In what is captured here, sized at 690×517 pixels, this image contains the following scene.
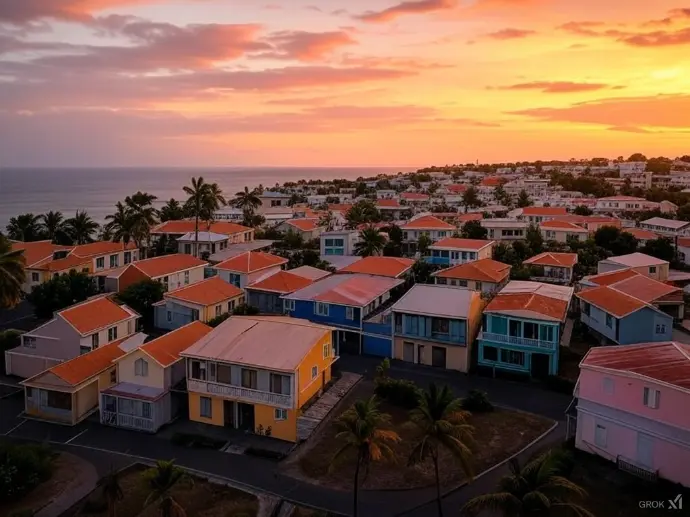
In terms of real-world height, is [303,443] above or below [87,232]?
below

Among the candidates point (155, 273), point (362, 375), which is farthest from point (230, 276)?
point (362, 375)

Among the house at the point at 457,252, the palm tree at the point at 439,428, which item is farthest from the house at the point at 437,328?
the house at the point at 457,252

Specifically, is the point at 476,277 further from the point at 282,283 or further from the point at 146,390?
the point at 146,390

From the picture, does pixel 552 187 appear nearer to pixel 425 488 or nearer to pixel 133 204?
pixel 133 204

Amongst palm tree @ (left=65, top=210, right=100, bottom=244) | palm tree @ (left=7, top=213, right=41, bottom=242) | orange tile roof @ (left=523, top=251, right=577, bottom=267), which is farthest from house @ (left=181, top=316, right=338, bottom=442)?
palm tree @ (left=7, top=213, right=41, bottom=242)

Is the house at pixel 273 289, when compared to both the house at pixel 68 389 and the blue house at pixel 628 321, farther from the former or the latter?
the blue house at pixel 628 321

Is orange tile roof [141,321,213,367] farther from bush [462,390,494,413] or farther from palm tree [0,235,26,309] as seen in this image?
bush [462,390,494,413]
